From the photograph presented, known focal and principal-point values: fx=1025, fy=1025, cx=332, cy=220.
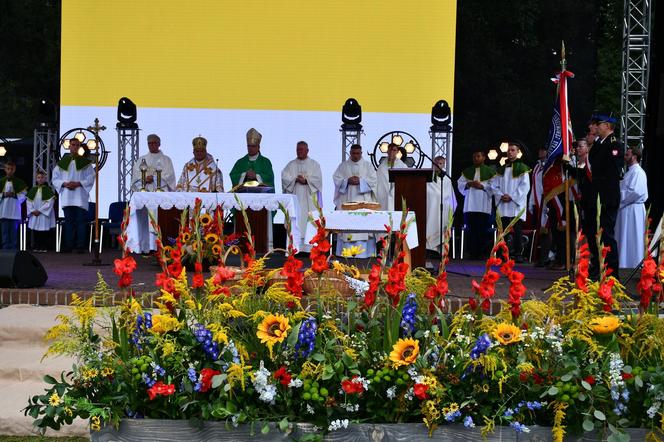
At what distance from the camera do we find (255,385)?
3.89 metres

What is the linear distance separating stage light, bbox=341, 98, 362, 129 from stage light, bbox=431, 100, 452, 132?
1.11 metres

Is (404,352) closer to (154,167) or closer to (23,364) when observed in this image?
(23,364)

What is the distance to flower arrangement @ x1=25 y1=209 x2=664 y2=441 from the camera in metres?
3.88

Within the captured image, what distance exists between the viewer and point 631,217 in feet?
40.1

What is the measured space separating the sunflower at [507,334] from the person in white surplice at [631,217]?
7851 millimetres

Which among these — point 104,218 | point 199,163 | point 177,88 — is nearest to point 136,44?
point 177,88

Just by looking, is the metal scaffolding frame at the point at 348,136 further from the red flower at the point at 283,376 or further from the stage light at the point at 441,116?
the red flower at the point at 283,376

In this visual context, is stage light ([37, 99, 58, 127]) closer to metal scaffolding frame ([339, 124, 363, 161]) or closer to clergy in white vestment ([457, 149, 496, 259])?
metal scaffolding frame ([339, 124, 363, 161])

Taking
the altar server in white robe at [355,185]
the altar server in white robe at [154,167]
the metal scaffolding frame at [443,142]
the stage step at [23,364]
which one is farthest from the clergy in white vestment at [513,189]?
the stage step at [23,364]

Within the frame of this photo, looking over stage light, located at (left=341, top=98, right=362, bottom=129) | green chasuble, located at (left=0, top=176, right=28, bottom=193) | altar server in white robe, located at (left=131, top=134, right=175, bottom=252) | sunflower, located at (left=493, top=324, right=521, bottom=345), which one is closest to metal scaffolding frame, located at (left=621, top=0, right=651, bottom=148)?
stage light, located at (left=341, top=98, right=362, bottom=129)

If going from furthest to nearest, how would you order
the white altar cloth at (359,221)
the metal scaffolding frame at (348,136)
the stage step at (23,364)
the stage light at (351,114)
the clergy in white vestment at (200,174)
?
the metal scaffolding frame at (348,136), the stage light at (351,114), the clergy in white vestment at (200,174), the white altar cloth at (359,221), the stage step at (23,364)

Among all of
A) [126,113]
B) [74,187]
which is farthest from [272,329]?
[126,113]

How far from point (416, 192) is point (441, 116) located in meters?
5.12

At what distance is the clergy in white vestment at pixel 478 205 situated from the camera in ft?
50.8
